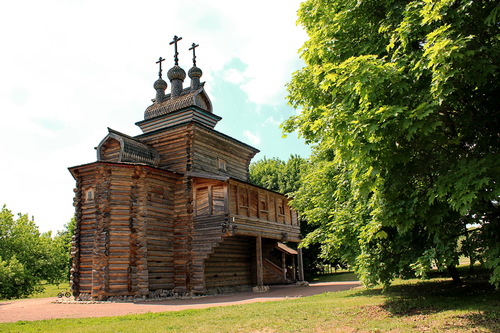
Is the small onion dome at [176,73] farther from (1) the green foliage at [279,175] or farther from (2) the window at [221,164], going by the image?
(1) the green foliage at [279,175]

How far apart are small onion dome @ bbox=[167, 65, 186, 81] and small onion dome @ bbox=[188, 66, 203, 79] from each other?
0.52m

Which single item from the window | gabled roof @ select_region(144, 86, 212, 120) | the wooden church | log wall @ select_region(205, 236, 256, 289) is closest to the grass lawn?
the wooden church

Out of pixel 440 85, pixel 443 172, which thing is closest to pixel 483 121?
pixel 443 172

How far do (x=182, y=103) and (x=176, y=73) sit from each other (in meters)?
3.02

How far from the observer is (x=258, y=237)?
77.0ft

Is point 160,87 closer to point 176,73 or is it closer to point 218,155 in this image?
point 176,73

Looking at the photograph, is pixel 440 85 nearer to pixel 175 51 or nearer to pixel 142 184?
pixel 142 184

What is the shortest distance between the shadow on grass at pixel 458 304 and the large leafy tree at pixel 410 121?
1106 millimetres

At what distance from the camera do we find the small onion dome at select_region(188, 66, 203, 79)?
2828 centimetres

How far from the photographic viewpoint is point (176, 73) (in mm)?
28172

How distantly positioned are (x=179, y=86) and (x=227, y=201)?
11.5 m

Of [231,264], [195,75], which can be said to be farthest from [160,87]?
[231,264]

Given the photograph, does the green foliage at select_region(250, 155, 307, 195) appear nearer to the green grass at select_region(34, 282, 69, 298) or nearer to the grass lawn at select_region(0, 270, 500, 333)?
the green grass at select_region(34, 282, 69, 298)

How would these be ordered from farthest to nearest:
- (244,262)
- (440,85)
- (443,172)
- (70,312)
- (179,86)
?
(179,86), (244,262), (70,312), (443,172), (440,85)
